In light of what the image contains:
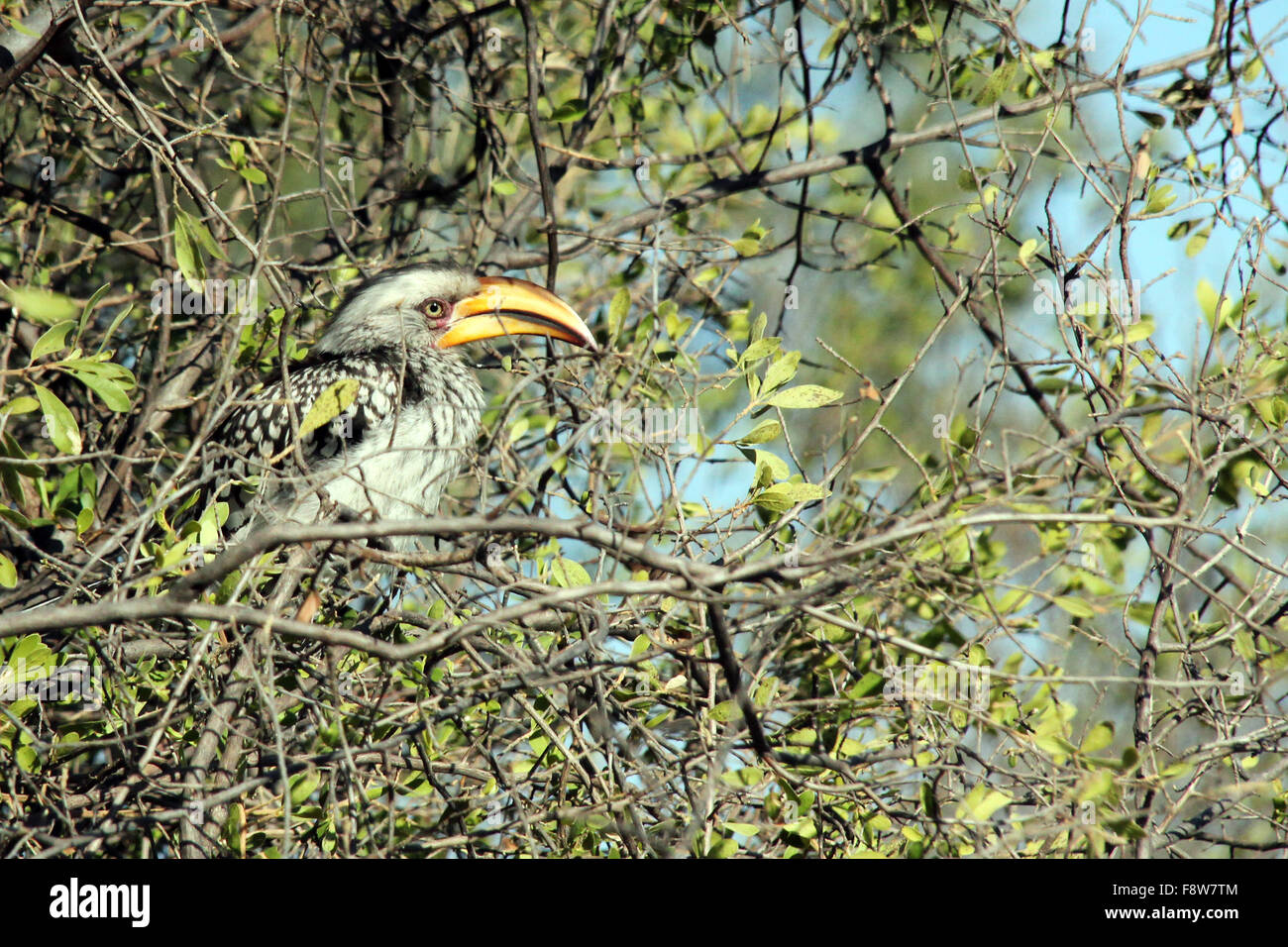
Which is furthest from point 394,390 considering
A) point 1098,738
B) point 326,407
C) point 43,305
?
point 1098,738

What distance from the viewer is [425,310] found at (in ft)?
13.0

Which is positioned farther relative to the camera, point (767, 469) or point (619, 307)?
point (619, 307)

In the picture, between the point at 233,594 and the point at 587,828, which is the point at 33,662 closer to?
the point at 233,594

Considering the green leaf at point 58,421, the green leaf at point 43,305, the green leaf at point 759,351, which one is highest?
the green leaf at point 759,351

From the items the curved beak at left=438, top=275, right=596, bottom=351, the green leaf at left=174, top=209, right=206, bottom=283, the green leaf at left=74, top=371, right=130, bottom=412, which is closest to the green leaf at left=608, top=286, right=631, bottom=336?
the curved beak at left=438, top=275, right=596, bottom=351

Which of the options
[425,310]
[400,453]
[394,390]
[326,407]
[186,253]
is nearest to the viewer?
[326,407]

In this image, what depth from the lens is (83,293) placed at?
12.6 ft

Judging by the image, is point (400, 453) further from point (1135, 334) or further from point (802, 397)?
point (1135, 334)

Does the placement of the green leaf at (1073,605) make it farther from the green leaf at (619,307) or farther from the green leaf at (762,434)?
the green leaf at (619,307)

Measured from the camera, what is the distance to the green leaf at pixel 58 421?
2170 millimetres

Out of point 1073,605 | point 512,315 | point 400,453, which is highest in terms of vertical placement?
point 512,315

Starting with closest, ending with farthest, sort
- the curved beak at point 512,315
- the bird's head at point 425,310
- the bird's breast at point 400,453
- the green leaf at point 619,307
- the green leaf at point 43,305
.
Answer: the green leaf at point 43,305
the green leaf at point 619,307
the bird's breast at point 400,453
the curved beak at point 512,315
the bird's head at point 425,310

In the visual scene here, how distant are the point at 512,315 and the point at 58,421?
5.51 feet

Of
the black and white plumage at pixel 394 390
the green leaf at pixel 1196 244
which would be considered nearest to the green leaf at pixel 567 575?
the black and white plumage at pixel 394 390
